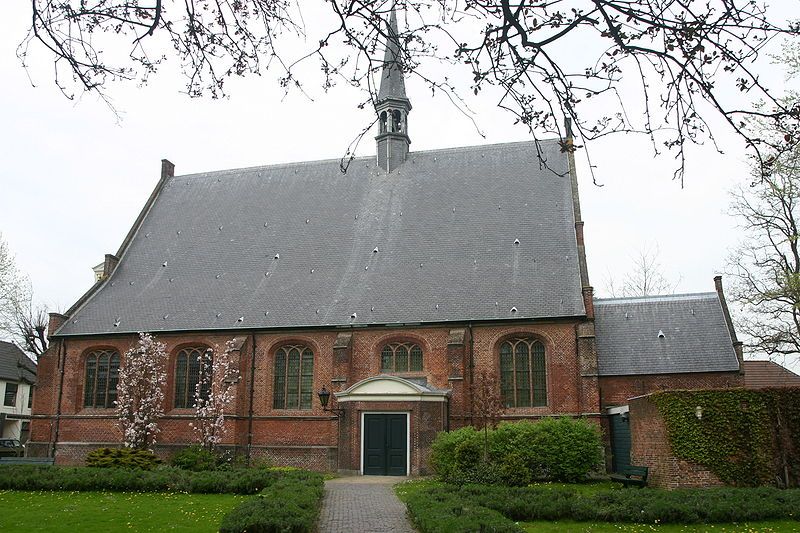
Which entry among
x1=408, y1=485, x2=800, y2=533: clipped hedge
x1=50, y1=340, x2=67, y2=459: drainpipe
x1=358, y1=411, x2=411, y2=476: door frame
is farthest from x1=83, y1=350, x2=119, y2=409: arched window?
x1=408, y1=485, x2=800, y2=533: clipped hedge

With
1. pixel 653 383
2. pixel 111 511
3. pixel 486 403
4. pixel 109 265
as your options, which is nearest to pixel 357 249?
pixel 486 403

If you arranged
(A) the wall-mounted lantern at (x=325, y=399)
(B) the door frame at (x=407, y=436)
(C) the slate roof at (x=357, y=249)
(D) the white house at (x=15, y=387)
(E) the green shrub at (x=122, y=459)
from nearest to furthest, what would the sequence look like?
(E) the green shrub at (x=122, y=459) → (B) the door frame at (x=407, y=436) → (A) the wall-mounted lantern at (x=325, y=399) → (C) the slate roof at (x=357, y=249) → (D) the white house at (x=15, y=387)

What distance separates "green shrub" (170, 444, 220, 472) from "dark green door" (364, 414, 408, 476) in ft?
17.1

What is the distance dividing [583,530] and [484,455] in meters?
8.51

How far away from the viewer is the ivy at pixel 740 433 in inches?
714

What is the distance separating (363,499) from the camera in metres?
17.2

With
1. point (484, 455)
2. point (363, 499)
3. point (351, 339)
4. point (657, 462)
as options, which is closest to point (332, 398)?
point (351, 339)

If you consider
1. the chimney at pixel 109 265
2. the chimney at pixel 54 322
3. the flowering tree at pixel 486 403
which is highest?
the chimney at pixel 109 265

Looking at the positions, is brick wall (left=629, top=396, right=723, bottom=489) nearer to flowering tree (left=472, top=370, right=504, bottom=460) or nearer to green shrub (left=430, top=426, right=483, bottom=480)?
flowering tree (left=472, top=370, right=504, bottom=460)

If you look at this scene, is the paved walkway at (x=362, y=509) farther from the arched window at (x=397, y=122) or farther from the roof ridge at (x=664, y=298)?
the arched window at (x=397, y=122)

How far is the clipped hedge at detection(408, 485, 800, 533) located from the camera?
1266 cm

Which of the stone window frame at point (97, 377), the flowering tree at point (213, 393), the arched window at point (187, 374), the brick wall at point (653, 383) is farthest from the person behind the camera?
the stone window frame at point (97, 377)

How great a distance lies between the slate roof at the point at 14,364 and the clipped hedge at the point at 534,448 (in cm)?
3795

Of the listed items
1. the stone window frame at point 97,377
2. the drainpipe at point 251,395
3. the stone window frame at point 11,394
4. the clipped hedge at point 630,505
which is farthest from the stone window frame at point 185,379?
the stone window frame at point 11,394
